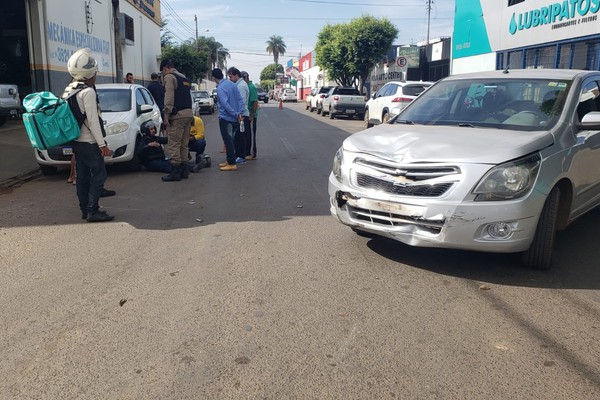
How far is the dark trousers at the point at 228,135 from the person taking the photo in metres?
9.87

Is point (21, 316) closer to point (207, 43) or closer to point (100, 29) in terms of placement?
point (100, 29)

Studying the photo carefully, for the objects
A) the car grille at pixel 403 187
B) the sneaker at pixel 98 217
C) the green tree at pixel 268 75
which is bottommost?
the sneaker at pixel 98 217

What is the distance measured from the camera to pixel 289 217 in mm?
6574

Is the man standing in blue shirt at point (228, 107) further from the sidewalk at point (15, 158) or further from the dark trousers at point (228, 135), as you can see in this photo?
the sidewalk at point (15, 158)

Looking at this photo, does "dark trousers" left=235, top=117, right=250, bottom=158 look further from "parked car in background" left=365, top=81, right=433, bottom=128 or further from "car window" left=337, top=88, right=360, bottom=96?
"car window" left=337, top=88, right=360, bottom=96

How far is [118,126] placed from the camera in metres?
9.31

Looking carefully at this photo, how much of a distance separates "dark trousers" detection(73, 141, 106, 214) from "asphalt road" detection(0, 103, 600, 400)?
1.12 ft

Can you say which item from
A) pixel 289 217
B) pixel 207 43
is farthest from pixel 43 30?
pixel 207 43

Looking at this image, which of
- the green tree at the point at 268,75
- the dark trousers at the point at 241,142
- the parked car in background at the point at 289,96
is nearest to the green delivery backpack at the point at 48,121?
the dark trousers at the point at 241,142

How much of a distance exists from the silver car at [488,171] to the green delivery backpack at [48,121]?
313 cm

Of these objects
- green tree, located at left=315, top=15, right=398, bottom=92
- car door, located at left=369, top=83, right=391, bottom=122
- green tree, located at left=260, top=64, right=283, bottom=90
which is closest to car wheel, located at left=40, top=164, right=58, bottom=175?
car door, located at left=369, top=83, right=391, bottom=122

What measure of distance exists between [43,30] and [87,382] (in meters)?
17.9

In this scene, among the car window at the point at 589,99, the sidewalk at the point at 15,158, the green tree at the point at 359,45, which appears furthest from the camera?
the green tree at the point at 359,45

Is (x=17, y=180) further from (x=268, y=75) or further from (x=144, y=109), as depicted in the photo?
(x=268, y=75)
